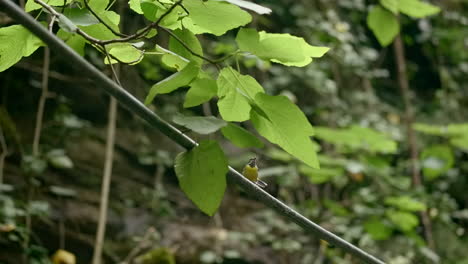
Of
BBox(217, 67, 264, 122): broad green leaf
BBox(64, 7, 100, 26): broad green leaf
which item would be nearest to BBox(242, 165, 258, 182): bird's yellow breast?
BBox(217, 67, 264, 122): broad green leaf

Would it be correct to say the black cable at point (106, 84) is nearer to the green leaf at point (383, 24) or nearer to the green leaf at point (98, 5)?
the green leaf at point (98, 5)

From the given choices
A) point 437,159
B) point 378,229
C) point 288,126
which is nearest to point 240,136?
point 288,126

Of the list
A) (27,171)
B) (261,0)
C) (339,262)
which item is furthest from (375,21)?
(261,0)

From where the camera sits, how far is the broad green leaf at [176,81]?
1.18 ft

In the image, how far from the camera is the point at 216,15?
15.7 inches

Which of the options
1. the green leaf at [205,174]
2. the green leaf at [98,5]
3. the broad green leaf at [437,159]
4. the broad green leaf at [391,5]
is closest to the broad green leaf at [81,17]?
the green leaf at [98,5]

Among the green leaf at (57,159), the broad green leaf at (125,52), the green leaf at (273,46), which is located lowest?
the green leaf at (57,159)

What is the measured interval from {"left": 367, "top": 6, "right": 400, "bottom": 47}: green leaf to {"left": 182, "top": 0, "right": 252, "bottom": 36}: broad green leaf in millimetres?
352

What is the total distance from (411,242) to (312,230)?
2005 mm

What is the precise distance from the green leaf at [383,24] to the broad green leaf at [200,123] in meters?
0.40

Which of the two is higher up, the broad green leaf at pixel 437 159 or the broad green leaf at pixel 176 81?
the broad green leaf at pixel 176 81

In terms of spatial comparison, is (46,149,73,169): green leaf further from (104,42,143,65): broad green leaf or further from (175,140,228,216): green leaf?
→ (175,140,228,216): green leaf

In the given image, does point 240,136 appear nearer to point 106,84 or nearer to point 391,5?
point 106,84

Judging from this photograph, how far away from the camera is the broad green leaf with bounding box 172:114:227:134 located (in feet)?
1.15
